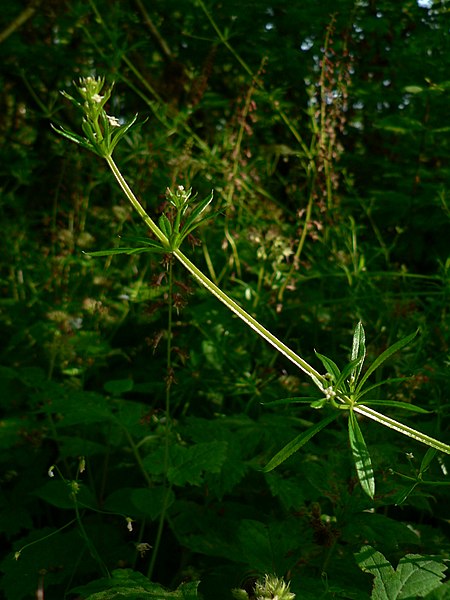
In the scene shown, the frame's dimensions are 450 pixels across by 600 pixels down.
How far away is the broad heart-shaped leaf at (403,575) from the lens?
1284mm

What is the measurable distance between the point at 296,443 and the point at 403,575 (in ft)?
1.26

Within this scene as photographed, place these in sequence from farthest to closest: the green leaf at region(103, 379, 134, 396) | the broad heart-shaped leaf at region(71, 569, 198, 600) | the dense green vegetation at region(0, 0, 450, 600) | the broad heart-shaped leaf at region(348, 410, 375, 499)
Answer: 1. the green leaf at region(103, 379, 134, 396)
2. the dense green vegetation at region(0, 0, 450, 600)
3. the broad heart-shaped leaf at region(71, 569, 198, 600)
4. the broad heart-shaped leaf at region(348, 410, 375, 499)

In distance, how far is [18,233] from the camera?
3822 millimetres

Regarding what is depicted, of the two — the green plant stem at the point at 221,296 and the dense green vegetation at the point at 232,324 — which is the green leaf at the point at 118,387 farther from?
the green plant stem at the point at 221,296

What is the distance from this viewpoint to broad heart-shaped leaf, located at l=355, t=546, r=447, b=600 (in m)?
1.28

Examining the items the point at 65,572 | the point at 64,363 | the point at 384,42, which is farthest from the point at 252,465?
the point at 384,42

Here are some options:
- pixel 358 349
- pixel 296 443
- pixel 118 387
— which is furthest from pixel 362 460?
pixel 118 387

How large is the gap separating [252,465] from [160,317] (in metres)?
1.26

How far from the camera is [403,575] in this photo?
1.33 meters

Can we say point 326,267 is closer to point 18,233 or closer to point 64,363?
point 64,363

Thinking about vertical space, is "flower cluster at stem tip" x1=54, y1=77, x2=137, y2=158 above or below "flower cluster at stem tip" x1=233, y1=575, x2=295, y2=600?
above

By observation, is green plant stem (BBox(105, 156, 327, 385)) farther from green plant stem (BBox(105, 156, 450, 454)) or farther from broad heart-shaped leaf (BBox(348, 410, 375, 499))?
broad heart-shaped leaf (BBox(348, 410, 375, 499))

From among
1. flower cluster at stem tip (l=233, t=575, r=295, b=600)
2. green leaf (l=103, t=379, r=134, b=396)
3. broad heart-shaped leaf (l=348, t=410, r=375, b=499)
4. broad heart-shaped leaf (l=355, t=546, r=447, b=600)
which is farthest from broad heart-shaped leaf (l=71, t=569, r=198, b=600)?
green leaf (l=103, t=379, r=134, b=396)

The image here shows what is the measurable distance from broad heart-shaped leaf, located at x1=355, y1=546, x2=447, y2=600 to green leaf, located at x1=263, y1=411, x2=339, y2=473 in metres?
0.32
